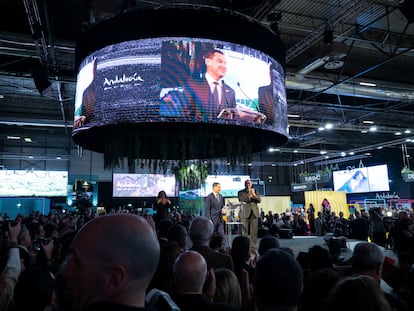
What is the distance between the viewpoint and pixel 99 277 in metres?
0.97

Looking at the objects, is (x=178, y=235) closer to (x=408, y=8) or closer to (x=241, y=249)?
(x=241, y=249)

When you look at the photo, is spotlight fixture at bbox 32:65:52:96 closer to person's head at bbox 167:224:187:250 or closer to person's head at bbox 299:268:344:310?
person's head at bbox 167:224:187:250

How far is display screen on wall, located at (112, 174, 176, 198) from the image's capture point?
19498 mm

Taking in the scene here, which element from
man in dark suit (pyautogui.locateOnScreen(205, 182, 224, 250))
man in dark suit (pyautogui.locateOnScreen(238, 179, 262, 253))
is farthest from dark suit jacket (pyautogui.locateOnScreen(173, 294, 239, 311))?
man in dark suit (pyautogui.locateOnScreen(205, 182, 224, 250))

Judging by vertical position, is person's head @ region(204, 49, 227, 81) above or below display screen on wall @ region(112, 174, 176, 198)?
above

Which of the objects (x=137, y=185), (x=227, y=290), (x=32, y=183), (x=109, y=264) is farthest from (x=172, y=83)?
(x=32, y=183)

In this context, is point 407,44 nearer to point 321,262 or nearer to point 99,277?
point 321,262

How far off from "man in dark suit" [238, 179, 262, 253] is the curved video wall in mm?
2085

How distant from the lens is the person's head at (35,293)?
63.9 inches

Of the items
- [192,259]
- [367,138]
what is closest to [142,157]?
[192,259]

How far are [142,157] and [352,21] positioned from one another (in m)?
5.79

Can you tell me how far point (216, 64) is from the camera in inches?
178

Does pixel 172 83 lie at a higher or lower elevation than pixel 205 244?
higher

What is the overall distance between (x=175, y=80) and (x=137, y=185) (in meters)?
16.0
